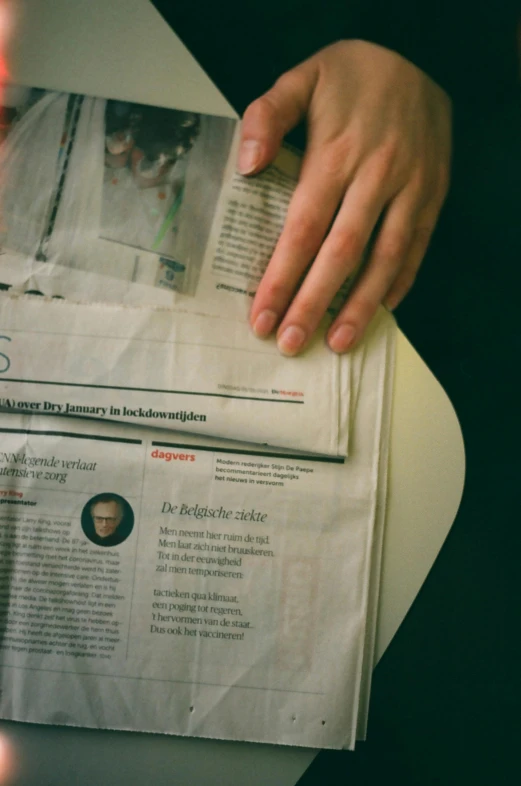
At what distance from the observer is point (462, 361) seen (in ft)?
1.48

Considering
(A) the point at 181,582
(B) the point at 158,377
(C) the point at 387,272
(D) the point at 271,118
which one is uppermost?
(D) the point at 271,118

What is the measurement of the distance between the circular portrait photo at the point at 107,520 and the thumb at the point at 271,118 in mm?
276

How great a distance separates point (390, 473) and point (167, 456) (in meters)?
0.17

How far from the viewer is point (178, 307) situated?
0.40 metres

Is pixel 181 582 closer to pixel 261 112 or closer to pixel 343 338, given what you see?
pixel 343 338

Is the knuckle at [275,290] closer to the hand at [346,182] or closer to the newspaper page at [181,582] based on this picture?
the hand at [346,182]

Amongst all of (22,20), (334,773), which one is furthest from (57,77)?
(334,773)

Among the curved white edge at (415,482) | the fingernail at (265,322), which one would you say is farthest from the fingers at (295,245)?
the curved white edge at (415,482)

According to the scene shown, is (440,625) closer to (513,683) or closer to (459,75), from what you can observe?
(513,683)

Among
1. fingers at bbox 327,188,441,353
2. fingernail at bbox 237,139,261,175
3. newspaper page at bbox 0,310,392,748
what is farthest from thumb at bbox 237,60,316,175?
newspaper page at bbox 0,310,392,748

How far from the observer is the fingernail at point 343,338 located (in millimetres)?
398

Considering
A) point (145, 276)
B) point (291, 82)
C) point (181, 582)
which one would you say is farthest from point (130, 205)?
point (181, 582)

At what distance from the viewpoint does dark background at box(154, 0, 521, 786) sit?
408mm

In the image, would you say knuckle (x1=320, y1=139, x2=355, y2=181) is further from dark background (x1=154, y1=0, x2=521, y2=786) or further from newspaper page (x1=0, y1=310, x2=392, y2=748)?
newspaper page (x1=0, y1=310, x2=392, y2=748)
